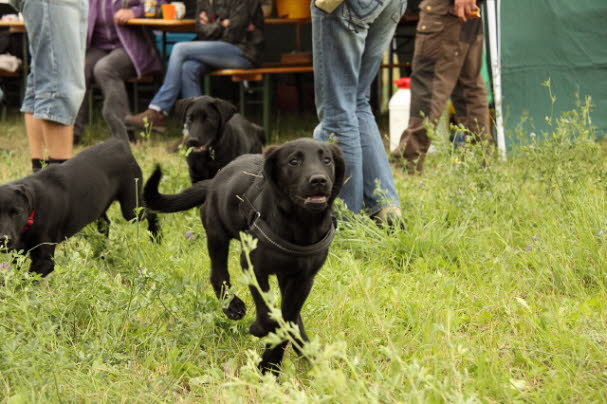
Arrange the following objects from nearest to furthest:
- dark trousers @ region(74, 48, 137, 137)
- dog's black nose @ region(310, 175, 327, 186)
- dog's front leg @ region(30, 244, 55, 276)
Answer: dog's black nose @ region(310, 175, 327, 186) < dog's front leg @ region(30, 244, 55, 276) < dark trousers @ region(74, 48, 137, 137)

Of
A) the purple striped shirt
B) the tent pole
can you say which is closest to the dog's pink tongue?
the tent pole

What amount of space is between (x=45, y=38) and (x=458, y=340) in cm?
292

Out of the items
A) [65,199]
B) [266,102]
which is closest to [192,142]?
[65,199]

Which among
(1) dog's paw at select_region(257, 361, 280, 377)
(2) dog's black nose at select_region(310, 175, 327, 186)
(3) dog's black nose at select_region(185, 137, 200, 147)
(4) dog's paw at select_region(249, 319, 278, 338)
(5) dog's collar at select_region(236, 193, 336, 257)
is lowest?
(1) dog's paw at select_region(257, 361, 280, 377)

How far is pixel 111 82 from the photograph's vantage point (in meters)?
7.90

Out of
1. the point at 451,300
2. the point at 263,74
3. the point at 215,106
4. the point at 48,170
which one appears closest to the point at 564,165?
the point at 451,300

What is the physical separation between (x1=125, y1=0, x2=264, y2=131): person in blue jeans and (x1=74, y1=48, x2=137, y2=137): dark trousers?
0.91 feet

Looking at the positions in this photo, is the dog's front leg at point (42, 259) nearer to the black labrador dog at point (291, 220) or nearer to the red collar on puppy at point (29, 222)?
the red collar on puppy at point (29, 222)

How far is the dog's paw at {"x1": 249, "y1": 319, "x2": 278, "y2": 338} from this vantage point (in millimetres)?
2498

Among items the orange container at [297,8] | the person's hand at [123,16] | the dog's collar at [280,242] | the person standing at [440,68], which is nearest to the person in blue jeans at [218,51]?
the orange container at [297,8]

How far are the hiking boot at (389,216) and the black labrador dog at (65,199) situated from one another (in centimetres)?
124

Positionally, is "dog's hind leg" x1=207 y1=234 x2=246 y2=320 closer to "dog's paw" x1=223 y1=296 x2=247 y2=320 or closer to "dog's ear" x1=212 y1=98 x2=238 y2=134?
"dog's paw" x1=223 y1=296 x2=247 y2=320

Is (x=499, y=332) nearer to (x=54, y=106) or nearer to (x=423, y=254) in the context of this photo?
(x=423, y=254)

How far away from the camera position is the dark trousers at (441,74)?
555 centimetres
